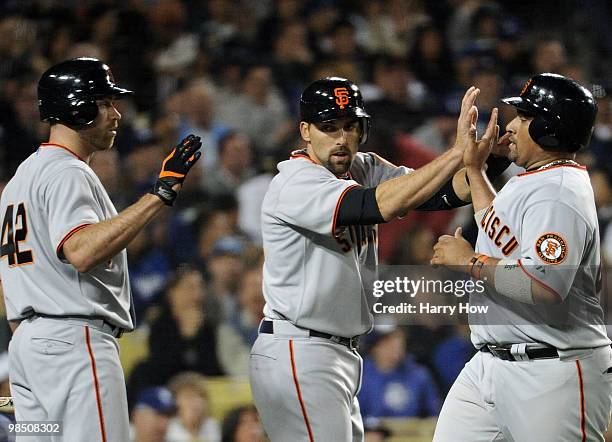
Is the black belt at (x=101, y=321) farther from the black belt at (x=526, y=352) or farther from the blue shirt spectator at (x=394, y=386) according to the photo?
the blue shirt spectator at (x=394, y=386)

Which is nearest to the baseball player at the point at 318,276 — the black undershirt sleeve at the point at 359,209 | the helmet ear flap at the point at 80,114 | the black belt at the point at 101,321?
the black undershirt sleeve at the point at 359,209

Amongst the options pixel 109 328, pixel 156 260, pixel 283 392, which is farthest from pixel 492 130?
pixel 156 260

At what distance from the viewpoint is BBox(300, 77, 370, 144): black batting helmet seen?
3268mm

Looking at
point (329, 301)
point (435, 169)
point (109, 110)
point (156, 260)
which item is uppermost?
point (109, 110)

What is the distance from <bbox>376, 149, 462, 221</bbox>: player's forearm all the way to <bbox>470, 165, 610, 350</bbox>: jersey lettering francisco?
0.26 metres

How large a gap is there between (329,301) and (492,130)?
0.80m

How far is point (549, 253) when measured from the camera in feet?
9.57

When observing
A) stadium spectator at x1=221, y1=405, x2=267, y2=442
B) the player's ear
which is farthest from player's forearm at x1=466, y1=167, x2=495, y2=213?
stadium spectator at x1=221, y1=405, x2=267, y2=442

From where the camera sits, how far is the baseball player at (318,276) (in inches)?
124

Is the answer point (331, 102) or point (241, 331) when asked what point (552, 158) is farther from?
point (241, 331)

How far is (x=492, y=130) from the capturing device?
3215 mm

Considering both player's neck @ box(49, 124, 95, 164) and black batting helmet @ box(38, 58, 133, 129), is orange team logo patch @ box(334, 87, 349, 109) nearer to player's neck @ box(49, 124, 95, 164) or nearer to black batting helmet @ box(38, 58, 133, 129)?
black batting helmet @ box(38, 58, 133, 129)

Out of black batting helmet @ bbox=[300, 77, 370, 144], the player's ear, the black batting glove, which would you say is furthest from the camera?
the player's ear

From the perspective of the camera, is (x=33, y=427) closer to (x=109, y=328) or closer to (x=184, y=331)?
(x=109, y=328)
